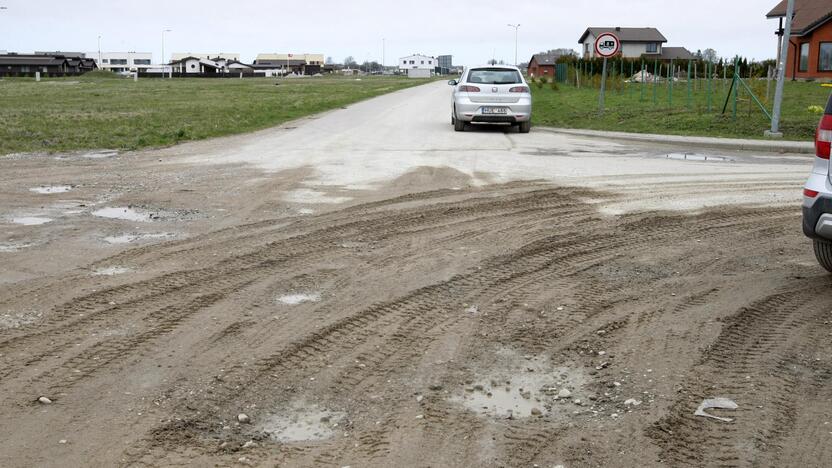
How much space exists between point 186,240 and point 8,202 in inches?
129

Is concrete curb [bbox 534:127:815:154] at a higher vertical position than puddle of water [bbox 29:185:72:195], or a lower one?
higher

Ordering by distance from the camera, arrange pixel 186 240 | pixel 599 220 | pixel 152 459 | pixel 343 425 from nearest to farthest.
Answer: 1. pixel 152 459
2. pixel 343 425
3. pixel 186 240
4. pixel 599 220

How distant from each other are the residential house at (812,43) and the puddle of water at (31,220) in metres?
44.4

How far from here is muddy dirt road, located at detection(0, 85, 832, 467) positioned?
3.86 m

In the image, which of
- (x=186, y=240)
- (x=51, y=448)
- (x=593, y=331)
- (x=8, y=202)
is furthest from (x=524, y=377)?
(x=8, y=202)

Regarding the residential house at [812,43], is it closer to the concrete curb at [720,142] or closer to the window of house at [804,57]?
the window of house at [804,57]

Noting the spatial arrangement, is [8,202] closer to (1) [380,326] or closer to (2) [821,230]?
(1) [380,326]

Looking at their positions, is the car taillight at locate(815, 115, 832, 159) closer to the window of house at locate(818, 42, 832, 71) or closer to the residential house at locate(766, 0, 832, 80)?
the residential house at locate(766, 0, 832, 80)

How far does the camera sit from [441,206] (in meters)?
9.75

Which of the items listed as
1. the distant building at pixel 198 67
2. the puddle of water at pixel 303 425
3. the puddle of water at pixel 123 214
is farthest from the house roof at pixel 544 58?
the puddle of water at pixel 303 425

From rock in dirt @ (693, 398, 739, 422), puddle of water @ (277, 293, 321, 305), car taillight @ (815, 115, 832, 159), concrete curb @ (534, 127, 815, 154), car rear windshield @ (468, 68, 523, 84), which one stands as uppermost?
car rear windshield @ (468, 68, 523, 84)

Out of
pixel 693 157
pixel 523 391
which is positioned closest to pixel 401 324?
pixel 523 391

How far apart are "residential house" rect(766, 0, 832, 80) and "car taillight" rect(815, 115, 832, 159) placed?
143 feet

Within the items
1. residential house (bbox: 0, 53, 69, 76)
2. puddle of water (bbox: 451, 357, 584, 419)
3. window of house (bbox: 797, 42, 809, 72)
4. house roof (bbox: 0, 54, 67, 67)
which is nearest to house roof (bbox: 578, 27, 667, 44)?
window of house (bbox: 797, 42, 809, 72)
